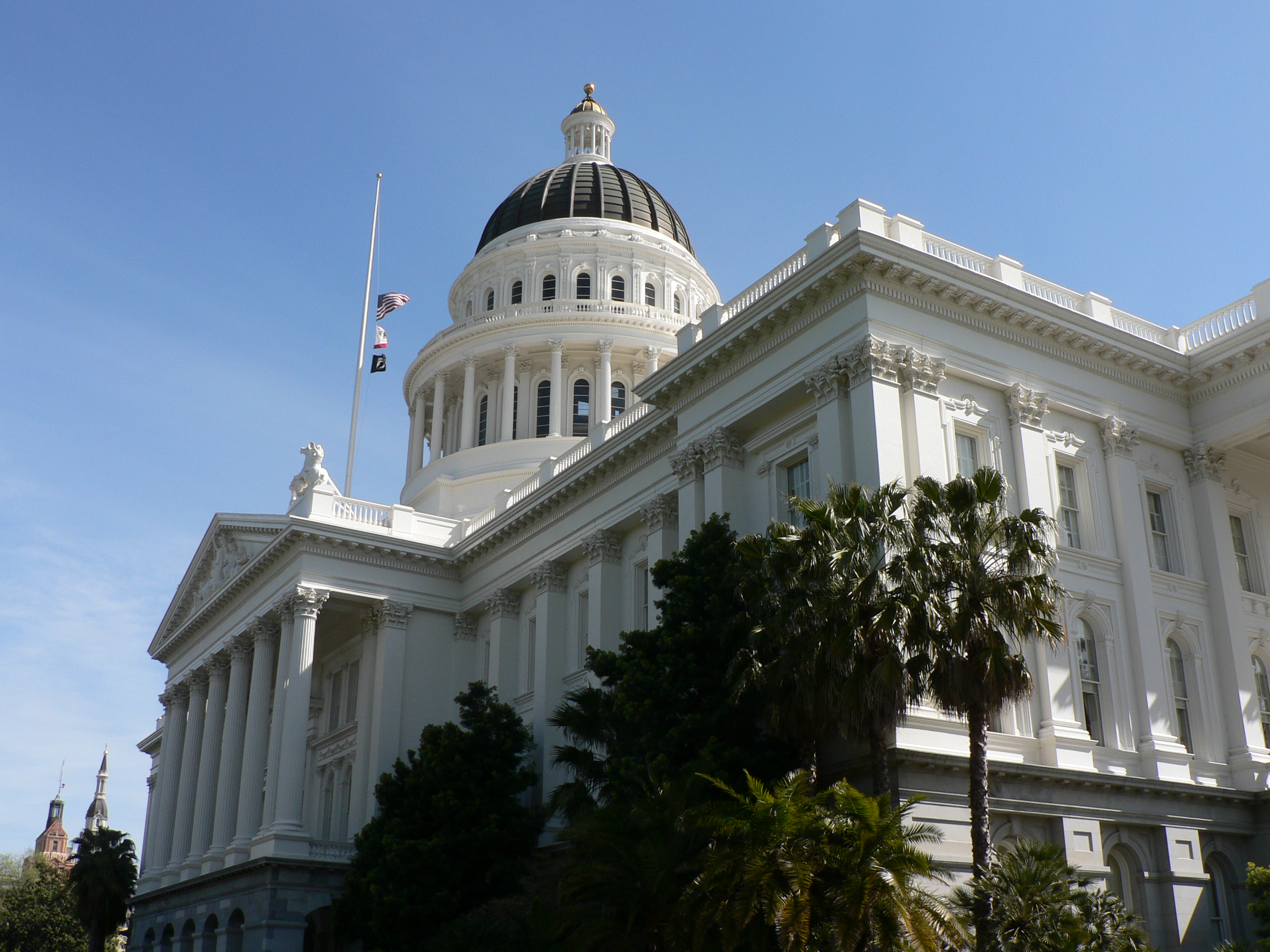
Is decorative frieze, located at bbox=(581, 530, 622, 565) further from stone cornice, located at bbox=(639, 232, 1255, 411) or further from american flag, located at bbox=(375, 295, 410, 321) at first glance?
american flag, located at bbox=(375, 295, 410, 321)

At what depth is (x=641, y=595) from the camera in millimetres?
35219

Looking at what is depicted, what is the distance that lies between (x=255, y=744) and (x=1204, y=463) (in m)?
29.7

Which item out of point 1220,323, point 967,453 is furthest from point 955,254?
point 1220,323

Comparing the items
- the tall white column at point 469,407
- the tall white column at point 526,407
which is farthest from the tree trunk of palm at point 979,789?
the tall white column at point 469,407

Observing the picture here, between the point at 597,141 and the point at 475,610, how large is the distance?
3484 centimetres

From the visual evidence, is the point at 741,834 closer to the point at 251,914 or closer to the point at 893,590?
the point at 893,590

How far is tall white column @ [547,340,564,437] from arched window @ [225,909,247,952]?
23.2 meters

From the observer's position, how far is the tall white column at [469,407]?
5566 centimetres

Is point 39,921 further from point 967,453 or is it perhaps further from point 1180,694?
point 1180,694

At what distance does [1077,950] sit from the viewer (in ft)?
60.1

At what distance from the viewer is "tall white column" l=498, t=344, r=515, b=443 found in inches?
2167

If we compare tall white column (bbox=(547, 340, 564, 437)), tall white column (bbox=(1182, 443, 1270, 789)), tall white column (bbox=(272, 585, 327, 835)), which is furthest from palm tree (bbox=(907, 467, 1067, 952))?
tall white column (bbox=(547, 340, 564, 437))

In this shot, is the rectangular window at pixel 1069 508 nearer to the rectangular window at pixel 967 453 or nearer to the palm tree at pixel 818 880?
the rectangular window at pixel 967 453

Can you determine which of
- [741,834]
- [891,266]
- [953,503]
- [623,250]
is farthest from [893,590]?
[623,250]
